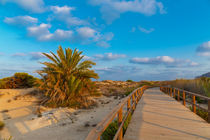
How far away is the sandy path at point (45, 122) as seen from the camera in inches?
279

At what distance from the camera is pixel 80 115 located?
1005 centimetres

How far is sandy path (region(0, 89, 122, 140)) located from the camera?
23.3 feet

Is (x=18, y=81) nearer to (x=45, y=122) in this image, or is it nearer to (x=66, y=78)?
(x=66, y=78)

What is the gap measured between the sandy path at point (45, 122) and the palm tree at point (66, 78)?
1.29 m

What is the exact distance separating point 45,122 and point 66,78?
403 cm

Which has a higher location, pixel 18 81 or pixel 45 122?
pixel 18 81

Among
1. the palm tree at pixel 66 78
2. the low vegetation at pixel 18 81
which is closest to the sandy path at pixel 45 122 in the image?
the palm tree at pixel 66 78

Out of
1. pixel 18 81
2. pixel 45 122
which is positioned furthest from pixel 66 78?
pixel 18 81

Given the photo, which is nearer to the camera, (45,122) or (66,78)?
(45,122)

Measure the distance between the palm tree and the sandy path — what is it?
4.24 ft

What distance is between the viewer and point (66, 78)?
38.4 feet

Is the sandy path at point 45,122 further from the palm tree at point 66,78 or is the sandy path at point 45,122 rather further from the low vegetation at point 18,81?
the low vegetation at point 18,81

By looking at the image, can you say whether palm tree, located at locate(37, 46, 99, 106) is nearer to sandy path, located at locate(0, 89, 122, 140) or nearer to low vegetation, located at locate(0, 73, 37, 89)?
sandy path, located at locate(0, 89, 122, 140)

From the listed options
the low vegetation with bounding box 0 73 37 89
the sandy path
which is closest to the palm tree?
the sandy path
